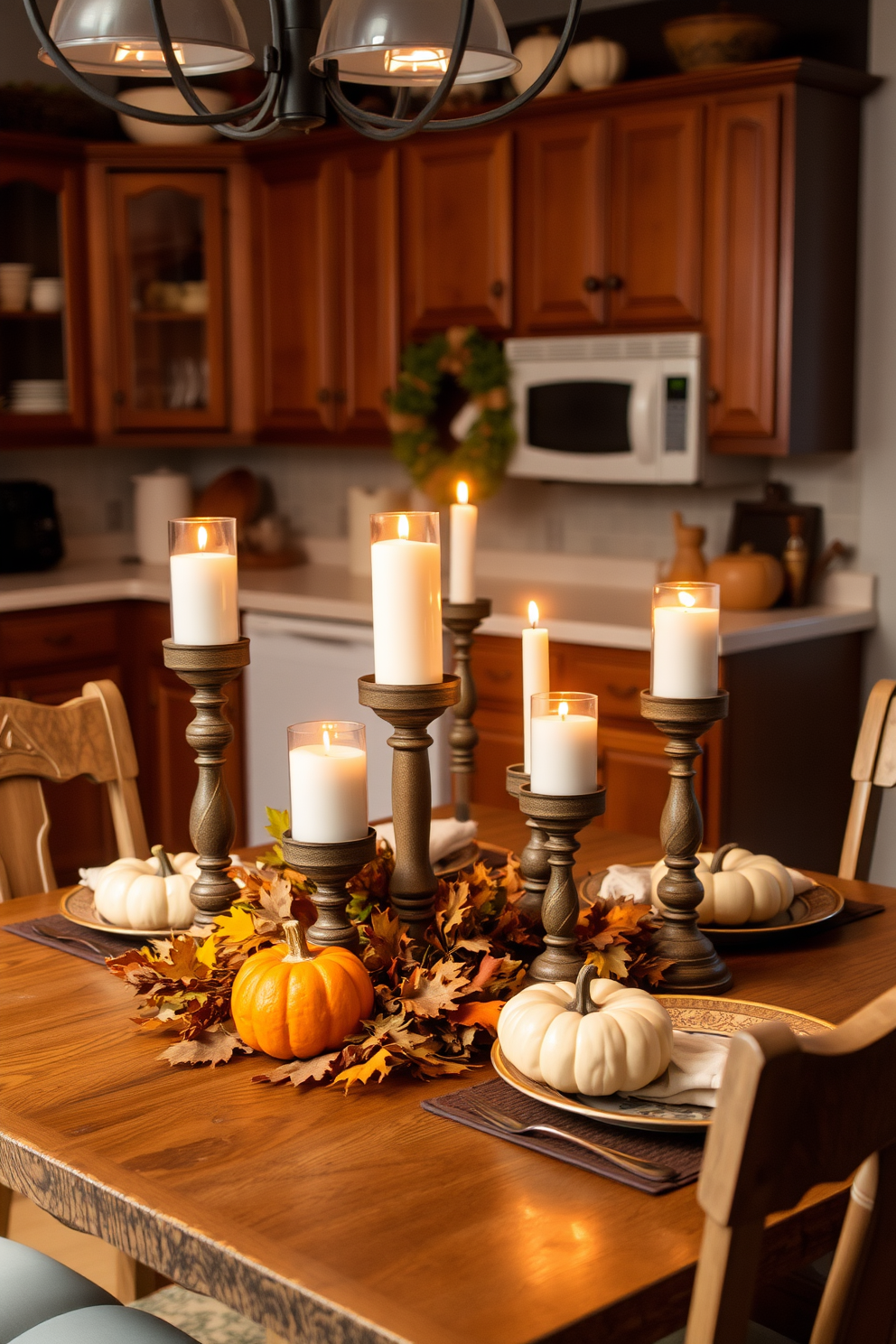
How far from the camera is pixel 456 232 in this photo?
3.84 m

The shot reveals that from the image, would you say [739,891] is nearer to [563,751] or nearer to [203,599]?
[563,751]

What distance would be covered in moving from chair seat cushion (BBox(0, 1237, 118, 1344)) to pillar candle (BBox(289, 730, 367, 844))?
51 centimetres

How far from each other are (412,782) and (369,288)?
294cm

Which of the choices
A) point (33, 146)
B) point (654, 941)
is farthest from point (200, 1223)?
point (33, 146)

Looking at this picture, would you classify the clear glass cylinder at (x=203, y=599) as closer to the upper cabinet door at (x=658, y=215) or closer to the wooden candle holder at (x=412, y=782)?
the wooden candle holder at (x=412, y=782)

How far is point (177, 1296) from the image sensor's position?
7.96 ft

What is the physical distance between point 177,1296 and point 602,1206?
164 cm

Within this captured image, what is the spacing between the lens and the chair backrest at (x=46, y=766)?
6.52 feet

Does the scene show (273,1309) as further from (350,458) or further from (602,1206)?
(350,458)

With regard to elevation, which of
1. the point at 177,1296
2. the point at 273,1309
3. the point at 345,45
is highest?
the point at 345,45

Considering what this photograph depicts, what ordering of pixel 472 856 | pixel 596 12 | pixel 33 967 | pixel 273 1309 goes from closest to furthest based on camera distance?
pixel 273 1309 < pixel 33 967 < pixel 472 856 < pixel 596 12

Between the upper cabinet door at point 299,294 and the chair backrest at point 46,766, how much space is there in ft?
7.57

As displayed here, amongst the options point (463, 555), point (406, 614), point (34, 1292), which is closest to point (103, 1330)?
point (34, 1292)

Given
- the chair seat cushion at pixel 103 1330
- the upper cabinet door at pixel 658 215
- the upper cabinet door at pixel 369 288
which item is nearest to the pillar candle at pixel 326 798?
the chair seat cushion at pixel 103 1330
